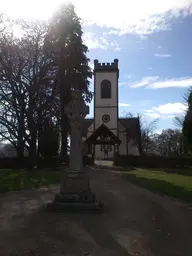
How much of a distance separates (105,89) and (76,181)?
4518 centimetres

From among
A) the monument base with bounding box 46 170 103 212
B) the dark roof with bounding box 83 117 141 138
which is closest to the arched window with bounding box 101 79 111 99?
the dark roof with bounding box 83 117 141 138

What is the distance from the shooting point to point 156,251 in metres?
6.57

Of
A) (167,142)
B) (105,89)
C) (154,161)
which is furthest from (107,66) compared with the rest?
(167,142)

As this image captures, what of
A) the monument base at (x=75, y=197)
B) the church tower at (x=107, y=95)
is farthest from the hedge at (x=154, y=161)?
the monument base at (x=75, y=197)

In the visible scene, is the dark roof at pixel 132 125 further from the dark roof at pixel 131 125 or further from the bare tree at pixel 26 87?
the bare tree at pixel 26 87

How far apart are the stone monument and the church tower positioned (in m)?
43.3

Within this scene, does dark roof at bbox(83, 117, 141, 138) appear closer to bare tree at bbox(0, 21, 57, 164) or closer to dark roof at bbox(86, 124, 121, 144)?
dark roof at bbox(86, 124, 121, 144)

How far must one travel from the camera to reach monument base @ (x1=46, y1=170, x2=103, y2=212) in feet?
33.1

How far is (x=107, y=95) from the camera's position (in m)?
55.1

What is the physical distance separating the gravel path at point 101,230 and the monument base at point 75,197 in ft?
1.36

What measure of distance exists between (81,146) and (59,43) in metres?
22.9

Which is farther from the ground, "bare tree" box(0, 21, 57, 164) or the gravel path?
"bare tree" box(0, 21, 57, 164)

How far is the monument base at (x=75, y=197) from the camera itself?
33.1 ft

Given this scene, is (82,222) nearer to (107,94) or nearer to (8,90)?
(8,90)
